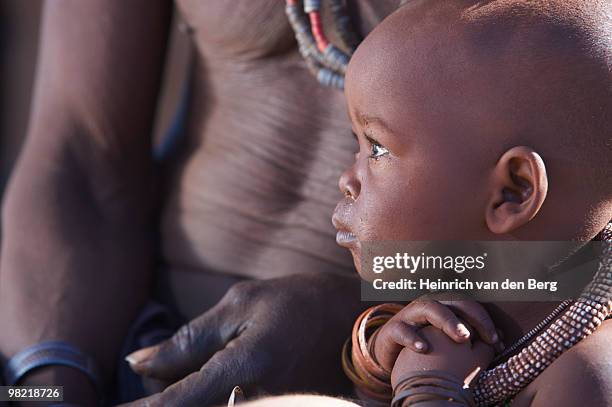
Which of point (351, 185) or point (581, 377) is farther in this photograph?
point (351, 185)

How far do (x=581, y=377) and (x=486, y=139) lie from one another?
0.87ft

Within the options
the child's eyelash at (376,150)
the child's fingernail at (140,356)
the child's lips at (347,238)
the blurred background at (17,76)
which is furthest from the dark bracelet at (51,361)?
the blurred background at (17,76)

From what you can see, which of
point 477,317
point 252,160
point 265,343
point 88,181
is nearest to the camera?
point 477,317

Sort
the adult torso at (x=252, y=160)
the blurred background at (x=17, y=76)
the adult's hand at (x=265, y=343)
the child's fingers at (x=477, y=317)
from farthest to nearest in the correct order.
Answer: the blurred background at (x=17, y=76) < the adult torso at (x=252, y=160) < the adult's hand at (x=265, y=343) < the child's fingers at (x=477, y=317)

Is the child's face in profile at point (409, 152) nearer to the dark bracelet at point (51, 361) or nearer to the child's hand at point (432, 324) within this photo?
the child's hand at point (432, 324)

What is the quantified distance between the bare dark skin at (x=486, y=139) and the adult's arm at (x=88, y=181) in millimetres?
614

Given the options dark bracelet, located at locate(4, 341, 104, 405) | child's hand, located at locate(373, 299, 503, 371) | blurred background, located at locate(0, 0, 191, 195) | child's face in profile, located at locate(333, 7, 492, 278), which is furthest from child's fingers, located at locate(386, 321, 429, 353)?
blurred background, located at locate(0, 0, 191, 195)

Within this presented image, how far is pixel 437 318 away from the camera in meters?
0.99

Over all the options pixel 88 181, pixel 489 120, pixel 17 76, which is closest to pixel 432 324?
pixel 489 120

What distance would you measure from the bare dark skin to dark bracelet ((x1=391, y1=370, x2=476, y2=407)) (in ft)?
0.05

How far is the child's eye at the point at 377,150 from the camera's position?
103 centimetres

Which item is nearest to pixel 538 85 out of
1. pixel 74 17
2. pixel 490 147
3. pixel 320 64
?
pixel 490 147

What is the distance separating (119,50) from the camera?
162 cm

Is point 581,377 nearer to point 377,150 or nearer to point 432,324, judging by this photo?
point 432,324
